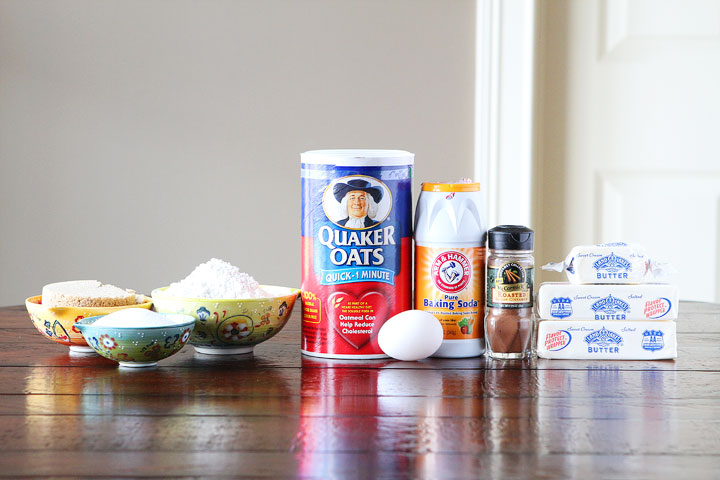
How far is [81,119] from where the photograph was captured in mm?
2375

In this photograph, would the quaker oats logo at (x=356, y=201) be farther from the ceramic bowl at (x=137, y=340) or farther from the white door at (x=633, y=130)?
the white door at (x=633, y=130)

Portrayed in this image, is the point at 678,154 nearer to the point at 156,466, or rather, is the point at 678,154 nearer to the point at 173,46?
the point at 173,46

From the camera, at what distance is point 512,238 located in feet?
3.04

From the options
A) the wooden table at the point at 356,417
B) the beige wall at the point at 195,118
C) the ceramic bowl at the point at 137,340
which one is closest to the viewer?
the wooden table at the point at 356,417

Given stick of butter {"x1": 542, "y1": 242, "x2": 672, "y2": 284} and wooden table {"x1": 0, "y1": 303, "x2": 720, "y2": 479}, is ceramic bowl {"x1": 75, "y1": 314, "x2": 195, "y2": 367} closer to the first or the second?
wooden table {"x1": 0, "y1": 303, "x2": 720, "y2": 479}

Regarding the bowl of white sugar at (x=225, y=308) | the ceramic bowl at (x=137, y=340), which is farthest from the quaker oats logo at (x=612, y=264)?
the ceramic bowl at (x=137, y=340)

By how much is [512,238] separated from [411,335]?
154 mm

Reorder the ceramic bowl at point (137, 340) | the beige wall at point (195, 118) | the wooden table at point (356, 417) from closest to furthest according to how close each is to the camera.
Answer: the wooden table at point (356, 417)
the ceramic bowl at point (137, 340)
the beige wall at point (195, 118)

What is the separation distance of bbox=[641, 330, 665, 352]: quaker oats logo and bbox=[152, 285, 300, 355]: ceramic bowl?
1.34 ft

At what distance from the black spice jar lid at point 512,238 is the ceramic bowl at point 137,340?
1.14 ft

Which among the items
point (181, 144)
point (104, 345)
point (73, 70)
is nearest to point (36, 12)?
point (73, 70)

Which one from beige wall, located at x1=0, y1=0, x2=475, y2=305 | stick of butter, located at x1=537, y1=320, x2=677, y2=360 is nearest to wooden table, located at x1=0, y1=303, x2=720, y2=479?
stick of butter, located at x1=537, y1=320, x2=677, y2=360

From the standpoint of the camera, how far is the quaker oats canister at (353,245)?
36.8 inches

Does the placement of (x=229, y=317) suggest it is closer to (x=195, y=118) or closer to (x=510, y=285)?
(x=510, y=285)
